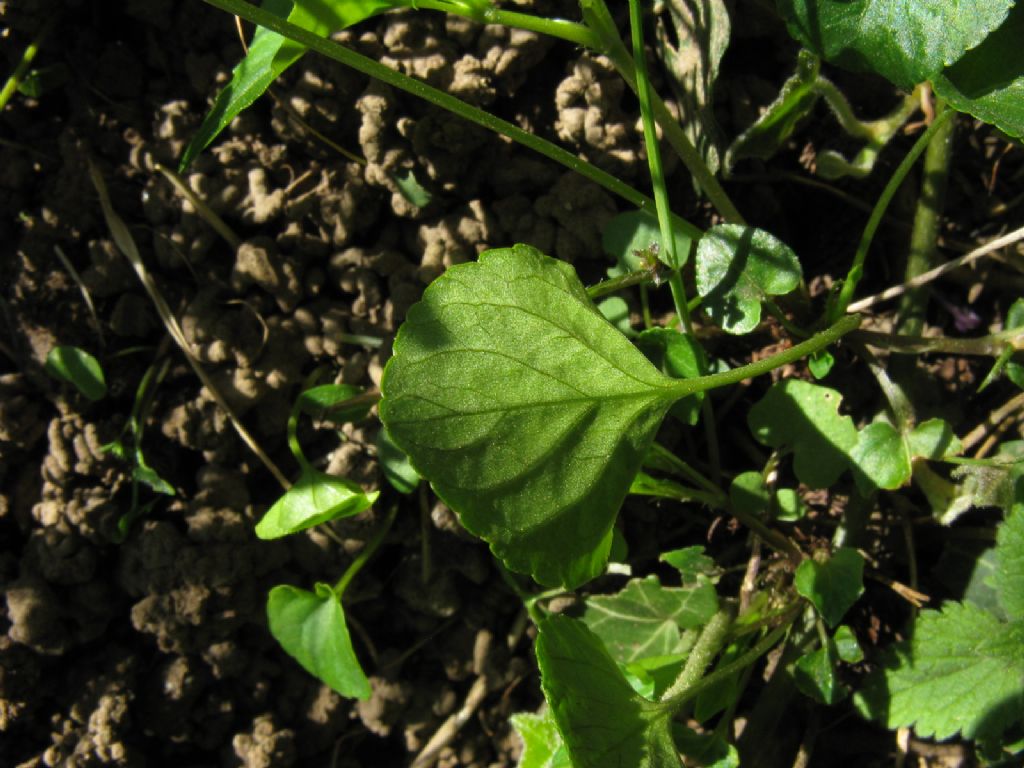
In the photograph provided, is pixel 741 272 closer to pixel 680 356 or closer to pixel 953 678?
pixel 680 356

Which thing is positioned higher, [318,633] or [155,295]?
[155,295]

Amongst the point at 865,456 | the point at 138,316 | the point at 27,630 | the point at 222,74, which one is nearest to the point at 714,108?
the point at 865,456

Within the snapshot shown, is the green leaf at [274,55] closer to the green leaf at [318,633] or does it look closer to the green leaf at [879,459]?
the green leaf at [318,633]

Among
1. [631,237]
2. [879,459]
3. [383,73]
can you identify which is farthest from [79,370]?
[879,459]

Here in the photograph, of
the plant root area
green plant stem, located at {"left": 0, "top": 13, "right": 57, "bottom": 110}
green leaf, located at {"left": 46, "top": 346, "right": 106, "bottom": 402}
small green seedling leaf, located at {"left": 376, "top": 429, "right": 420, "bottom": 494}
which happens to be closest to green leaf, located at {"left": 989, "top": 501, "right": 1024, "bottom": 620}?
the plant root area

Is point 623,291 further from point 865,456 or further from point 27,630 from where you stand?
point 27,630
